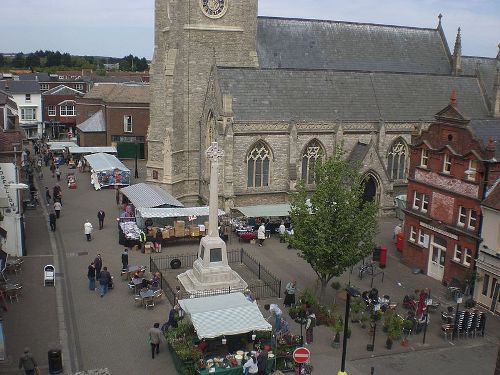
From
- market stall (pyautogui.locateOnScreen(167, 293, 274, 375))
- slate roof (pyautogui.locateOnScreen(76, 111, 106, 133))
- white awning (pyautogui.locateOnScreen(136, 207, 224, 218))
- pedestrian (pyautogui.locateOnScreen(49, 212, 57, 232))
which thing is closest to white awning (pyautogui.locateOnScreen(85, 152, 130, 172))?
slate roof (pyautogui.locateOnScreen(76, 111, 106, 133))

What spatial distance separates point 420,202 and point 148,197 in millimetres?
16687

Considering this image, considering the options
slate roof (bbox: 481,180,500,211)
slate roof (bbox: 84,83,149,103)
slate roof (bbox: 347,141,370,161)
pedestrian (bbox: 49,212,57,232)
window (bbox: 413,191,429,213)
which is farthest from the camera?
slate roof (bbox: 84,83,149,103)

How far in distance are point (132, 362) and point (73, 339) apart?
285 centimetres

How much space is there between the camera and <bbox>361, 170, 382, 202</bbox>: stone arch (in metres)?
37.8

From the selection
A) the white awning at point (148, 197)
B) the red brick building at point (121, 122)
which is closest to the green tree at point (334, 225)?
the white awning at point (148, 197)

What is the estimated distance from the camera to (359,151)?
38406mm

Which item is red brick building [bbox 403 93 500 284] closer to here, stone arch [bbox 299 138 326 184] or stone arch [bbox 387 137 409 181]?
stone arch [bbox 299 138 326 184]

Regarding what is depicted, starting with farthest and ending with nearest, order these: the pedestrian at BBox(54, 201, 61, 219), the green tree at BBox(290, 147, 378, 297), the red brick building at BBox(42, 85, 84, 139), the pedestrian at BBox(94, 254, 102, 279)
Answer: the red brick building at BBox(42, 85, 84, 139)
the pedestrian at BBox(54, 201, 61, 219)
the pedestrian at BBox(94, 254, 102, 279)
the green tree at BBox(290, 147, 378, 297)

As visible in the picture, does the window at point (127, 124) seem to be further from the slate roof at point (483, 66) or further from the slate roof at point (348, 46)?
the slate roof at point (483, 66)

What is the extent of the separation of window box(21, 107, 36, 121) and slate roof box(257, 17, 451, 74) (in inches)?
1819

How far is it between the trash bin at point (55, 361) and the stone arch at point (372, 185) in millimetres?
25001

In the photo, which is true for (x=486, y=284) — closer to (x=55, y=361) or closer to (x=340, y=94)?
(x=55, y=361)

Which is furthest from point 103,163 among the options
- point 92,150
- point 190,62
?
point 190,62

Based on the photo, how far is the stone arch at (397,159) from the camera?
40.5 meters
